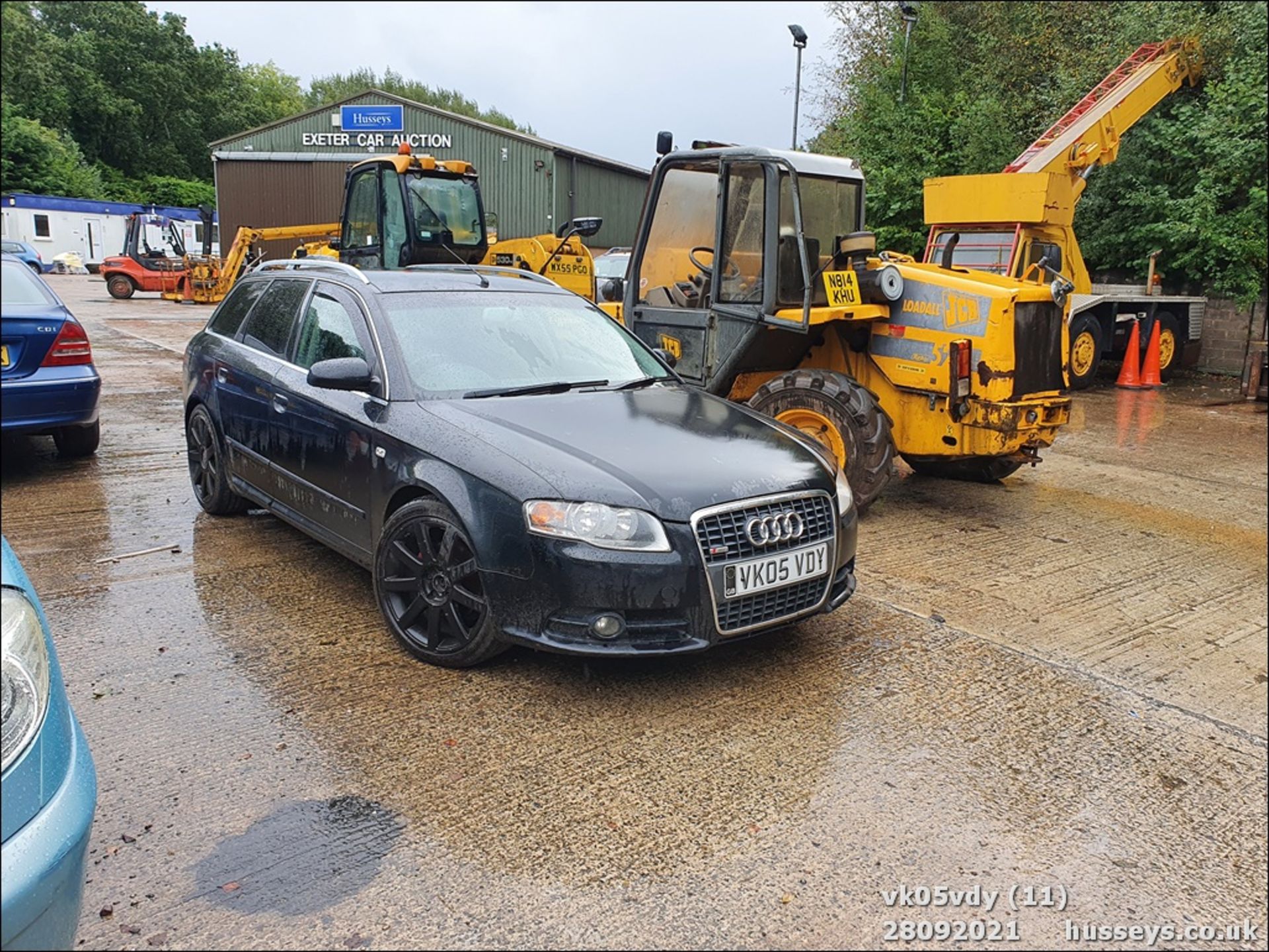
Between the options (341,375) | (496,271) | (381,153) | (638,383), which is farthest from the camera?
(381,153)

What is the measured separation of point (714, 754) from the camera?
325 centimetres

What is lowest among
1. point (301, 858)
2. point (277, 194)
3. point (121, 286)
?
point (301, 858)

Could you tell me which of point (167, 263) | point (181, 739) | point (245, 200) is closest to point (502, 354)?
point (181, 739)

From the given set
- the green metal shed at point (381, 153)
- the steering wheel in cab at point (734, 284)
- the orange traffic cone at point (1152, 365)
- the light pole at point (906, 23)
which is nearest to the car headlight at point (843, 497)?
the orange traffic cone at point (1152, 365)

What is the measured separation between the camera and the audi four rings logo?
353 centimetres

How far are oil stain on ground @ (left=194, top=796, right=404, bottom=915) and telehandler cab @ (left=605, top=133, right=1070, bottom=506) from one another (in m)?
3.77

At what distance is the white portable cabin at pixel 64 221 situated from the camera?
1669 mm

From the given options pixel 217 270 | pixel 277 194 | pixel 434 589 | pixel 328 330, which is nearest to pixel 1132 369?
pixel 434 589

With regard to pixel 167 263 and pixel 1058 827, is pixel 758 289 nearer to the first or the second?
pixel 1058 827

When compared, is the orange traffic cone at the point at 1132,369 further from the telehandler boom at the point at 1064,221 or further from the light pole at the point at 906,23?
the light pole at the point at 906,23

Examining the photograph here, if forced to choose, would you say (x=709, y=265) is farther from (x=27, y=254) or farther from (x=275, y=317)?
(x=27, y=254)

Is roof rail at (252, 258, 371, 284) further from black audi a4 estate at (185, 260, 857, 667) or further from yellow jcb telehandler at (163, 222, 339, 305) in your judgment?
yellow jcb telehandler at (163, 222, 339, 305)

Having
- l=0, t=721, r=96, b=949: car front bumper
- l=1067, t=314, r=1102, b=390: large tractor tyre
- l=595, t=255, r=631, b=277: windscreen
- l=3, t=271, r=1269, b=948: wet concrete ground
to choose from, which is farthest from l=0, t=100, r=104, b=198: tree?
l=595, t=255, r=631, b=277: windscreen

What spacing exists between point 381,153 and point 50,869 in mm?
32570
